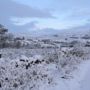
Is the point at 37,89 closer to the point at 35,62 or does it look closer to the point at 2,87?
the point at 2,87

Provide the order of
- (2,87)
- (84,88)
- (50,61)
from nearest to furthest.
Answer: (2,87) → (84,88) → (50,61)

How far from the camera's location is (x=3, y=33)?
64375mm

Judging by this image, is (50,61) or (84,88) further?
(50,61)

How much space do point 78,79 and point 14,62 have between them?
370 cm

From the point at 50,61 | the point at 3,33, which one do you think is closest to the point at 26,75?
the point at 50,61

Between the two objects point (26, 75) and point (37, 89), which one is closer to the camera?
point (37, 89)

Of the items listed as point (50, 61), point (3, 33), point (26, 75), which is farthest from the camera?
point (3, 33)

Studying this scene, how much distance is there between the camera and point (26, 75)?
1324 centimetres

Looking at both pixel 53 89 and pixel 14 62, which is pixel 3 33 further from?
pixel 53 89

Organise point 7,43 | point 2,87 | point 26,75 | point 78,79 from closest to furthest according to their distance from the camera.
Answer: point 2,87 → point 26,75 → point 78,79 → point 7,43

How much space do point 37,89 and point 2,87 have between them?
56.6 inches

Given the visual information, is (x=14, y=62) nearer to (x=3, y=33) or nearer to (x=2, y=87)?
(x=2, y=87)

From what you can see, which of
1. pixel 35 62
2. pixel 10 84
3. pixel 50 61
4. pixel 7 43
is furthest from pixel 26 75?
pixel 7 43

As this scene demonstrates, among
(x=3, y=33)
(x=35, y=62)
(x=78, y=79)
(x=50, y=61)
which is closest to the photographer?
(x=78, y=79)
